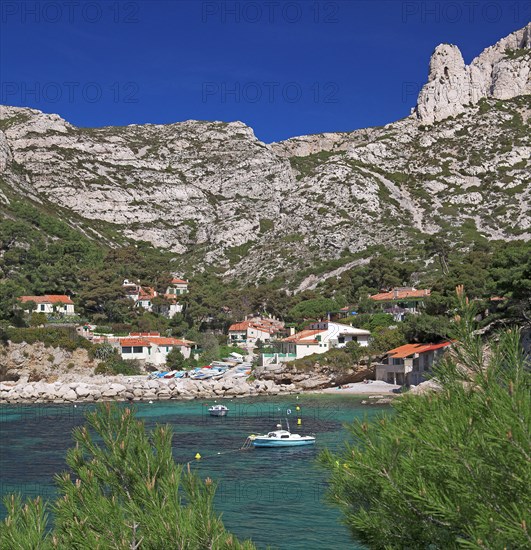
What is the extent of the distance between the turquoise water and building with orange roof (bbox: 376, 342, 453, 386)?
464cm

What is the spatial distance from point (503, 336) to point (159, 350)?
52903mm

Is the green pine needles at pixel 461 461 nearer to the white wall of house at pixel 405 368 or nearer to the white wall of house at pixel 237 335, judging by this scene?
the white wall of house at pixel 405 368

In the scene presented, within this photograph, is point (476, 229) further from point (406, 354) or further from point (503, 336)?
point (503, 336)

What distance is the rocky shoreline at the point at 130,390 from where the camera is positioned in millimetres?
43250

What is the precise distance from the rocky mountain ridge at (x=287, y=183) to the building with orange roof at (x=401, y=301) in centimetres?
1941

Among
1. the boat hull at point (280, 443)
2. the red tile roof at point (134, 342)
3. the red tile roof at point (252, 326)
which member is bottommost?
the boat hull at point (280, 443)

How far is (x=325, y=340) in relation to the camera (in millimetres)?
52531

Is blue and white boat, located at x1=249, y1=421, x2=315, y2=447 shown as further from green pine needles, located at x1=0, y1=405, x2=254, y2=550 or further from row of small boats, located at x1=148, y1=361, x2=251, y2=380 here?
green pine needles, located at x1=0, y1=405, x2=254, y2=550

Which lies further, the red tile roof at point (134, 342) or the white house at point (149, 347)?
the red tile roof at point (134, 342)

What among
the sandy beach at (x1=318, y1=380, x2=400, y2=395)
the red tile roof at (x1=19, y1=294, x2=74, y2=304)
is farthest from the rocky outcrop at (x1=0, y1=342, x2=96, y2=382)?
the sandy beach at (x1=318, y1=380, x2=400, y2=395)

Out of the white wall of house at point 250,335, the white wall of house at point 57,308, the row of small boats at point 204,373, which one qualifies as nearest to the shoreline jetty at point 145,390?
the row of small boats at point 204,373

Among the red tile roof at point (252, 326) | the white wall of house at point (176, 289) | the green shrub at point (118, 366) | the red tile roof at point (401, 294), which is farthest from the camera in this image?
the white wall of house at point (176, 289)

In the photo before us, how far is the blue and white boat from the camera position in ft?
88.1

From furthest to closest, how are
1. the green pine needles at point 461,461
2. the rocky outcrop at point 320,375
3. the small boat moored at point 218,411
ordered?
the rocky outcrop at point 320,375 → the small boat moored at point 218,411 → the green pine needles at point 461,461
